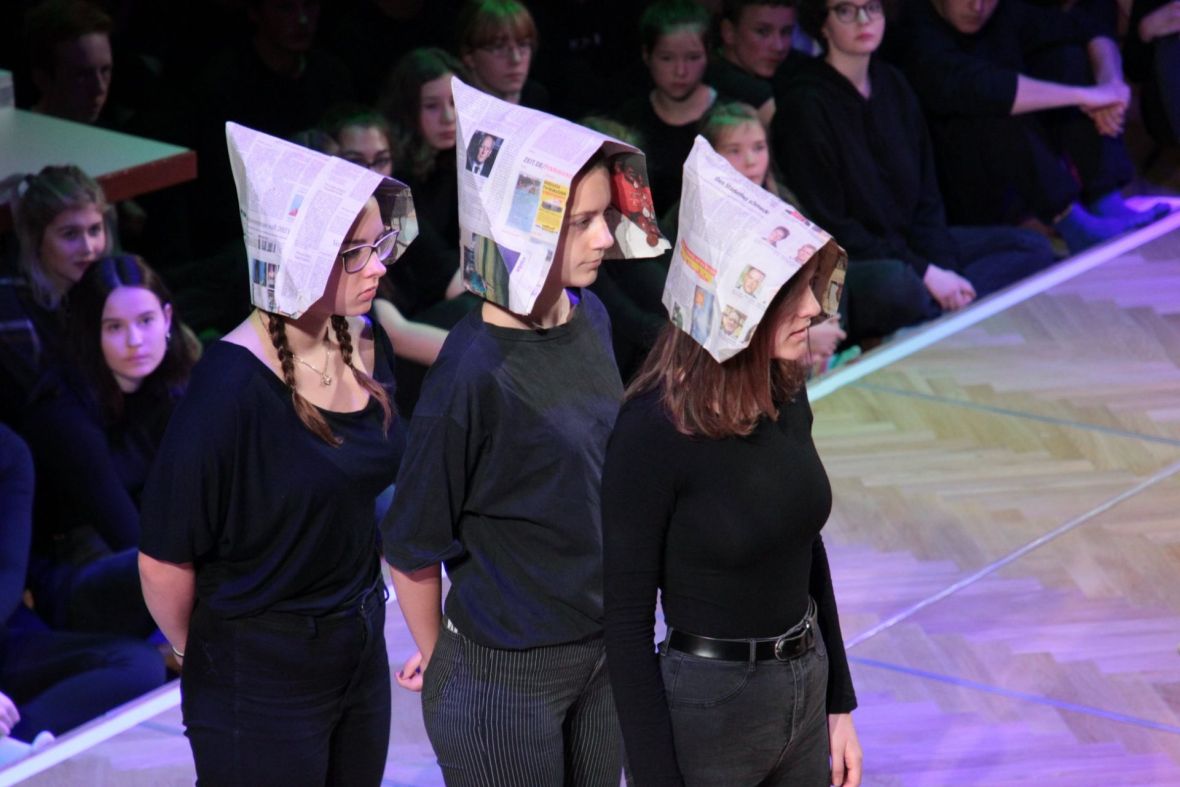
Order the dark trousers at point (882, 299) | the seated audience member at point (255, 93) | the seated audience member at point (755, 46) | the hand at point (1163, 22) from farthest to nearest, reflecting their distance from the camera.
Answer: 1. the hand at point (1163, 22)
2. the seated audience member at point (755, 46)
3. the dark trousers at point (882, 299)
4. the seated audience member at point (255, 93)

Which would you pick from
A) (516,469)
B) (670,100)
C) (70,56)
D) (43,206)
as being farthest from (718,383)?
(670,100)

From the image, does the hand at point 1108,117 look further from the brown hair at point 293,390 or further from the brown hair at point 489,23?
the brown hair at point 293,390

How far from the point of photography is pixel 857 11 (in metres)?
5.43

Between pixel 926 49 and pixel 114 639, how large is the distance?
3835mm

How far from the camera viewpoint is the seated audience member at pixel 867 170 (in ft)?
17.7

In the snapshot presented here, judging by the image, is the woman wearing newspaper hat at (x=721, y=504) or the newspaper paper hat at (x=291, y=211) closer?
the woman wearing newspaper hat at (x=721, y=504)

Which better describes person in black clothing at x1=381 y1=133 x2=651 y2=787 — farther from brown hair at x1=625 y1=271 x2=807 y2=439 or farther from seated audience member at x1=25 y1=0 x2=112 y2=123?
seated audience member at x1=25 y1=0 x2=112 y2=123

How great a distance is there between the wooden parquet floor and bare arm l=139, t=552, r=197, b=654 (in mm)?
1406

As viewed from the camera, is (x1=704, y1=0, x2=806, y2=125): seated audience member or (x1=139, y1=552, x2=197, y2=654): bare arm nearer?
(x1=139, y1=552, x2=197, y2=654): bare arm

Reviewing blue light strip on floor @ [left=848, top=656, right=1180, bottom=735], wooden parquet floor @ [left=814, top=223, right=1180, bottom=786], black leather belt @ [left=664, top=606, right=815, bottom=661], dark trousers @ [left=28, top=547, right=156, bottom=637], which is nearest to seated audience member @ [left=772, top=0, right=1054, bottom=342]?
Result: wooden parquet floor @ [left=814, top=223, right=1180, bottom=786]

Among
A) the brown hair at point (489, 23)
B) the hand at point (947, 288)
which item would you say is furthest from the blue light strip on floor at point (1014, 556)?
the brown hair at point (489, 23)

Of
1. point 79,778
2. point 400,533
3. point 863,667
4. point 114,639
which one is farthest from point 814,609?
point 114,639

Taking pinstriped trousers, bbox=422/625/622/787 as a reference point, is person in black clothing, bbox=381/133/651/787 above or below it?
above

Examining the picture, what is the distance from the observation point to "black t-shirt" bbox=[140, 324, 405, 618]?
6.81ft
